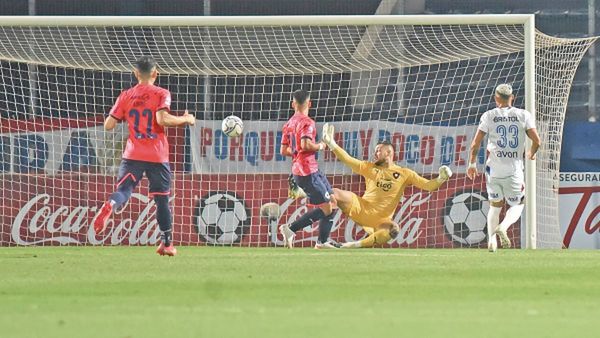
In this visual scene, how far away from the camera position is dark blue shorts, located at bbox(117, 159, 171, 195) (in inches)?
496

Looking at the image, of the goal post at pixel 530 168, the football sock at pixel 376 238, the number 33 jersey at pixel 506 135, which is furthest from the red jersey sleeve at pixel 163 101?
the goal post at pixel 530 168

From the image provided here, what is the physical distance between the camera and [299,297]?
8.22 m

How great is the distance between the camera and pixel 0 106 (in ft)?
60.1

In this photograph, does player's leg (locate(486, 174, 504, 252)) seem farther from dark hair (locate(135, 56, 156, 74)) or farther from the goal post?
dark hair (locate(135, 56, 156, 74))

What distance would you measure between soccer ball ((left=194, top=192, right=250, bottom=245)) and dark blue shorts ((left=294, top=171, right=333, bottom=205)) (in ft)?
8.08

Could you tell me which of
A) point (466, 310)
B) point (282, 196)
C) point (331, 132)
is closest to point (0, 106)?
point (282, 196)

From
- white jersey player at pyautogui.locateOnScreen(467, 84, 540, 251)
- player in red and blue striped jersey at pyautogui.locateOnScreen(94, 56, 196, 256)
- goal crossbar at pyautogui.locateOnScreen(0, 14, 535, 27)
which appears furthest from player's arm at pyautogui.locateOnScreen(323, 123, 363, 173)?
player in red and blue striped jersey at pyautogui.locateOnScreen(94, 56, 196, 256)

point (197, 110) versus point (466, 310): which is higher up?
point (197, 110)

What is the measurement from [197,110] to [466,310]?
12.0 m

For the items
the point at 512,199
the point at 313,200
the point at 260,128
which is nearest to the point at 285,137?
the point at 313,200

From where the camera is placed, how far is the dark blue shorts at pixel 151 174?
41.3ft

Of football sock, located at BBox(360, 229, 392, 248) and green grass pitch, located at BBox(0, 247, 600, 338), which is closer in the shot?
green grass pitch, located at BBox(0, 247, 600, 338)

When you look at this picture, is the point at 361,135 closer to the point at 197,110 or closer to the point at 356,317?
the point at 197,110

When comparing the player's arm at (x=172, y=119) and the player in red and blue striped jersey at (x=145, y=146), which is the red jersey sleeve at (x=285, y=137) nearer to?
the player in red and blue striped jersey at (x=145, y=146)
